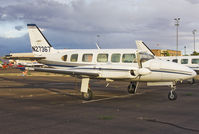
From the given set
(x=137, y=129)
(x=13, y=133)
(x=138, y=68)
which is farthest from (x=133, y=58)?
(x=13, y=133)

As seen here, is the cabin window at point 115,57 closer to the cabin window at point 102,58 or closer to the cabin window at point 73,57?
the cabin window at point 102,58

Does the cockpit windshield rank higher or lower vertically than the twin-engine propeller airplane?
higher

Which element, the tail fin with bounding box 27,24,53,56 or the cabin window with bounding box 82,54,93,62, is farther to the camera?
the tail fin with bounding box 27,24,53,56

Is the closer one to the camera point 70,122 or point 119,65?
point 70,122

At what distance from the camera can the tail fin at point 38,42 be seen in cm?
1766

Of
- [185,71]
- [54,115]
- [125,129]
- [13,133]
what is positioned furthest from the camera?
[185,71]

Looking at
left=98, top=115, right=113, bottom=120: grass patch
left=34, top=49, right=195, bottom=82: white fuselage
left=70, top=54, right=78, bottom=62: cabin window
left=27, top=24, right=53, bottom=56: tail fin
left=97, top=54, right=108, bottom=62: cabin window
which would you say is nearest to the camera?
left=98, top=115, right=113, bottom=120: grass patch

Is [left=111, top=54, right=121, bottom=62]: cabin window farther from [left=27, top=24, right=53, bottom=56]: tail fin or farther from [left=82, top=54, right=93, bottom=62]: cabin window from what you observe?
[left=27, top=24, right=53, bottom=56]: tail fin

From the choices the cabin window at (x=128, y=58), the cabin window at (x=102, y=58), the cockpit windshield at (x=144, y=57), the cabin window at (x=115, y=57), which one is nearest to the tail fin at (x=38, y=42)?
the cabin window at (x=102, y=58)

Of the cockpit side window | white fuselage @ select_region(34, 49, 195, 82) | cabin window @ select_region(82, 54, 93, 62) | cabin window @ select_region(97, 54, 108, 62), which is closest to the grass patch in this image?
white fuselage @ select_region(34, 49, 195, 82)

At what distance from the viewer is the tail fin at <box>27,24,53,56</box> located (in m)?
17.7

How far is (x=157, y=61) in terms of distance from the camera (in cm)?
1354

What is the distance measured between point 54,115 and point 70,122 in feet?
4.82

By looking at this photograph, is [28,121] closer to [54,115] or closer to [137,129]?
[54,115]
